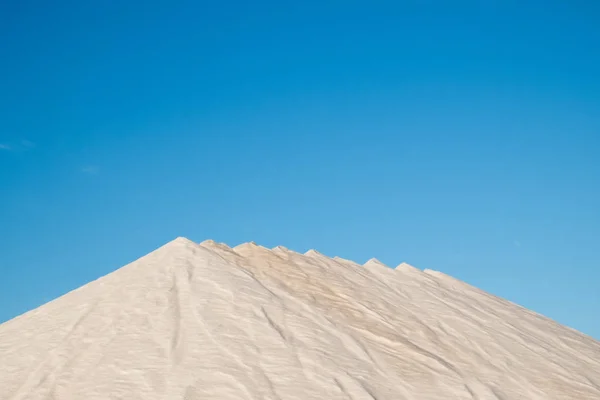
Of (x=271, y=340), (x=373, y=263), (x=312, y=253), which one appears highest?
(x=373, y=263)

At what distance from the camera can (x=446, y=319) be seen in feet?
58.7

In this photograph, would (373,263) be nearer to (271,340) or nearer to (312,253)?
(312,253)

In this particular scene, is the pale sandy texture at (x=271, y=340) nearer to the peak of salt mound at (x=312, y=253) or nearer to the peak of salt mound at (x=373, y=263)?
the peak of salt mound at (x=312, y=253)

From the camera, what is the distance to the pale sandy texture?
1294cm

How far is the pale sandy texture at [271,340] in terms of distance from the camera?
42.4ft

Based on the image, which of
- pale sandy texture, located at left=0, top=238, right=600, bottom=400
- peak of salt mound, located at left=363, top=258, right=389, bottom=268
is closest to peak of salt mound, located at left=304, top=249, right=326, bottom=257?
pale sandy texture, located at left=0, top=238, right=600, bottom=400

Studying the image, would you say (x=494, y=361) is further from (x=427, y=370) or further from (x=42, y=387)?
(x=42, y=387)

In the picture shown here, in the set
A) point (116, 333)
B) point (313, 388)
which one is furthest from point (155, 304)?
point (313, 388)

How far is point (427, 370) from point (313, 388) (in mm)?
3158

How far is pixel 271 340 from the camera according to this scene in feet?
47.4

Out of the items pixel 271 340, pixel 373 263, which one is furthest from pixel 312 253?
pixel 271 340

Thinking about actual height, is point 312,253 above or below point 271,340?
above

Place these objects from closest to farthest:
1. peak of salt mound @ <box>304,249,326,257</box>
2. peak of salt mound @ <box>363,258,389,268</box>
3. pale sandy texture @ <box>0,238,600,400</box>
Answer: pale sandy texture @ <box>0,238,600,400</box>
peak of salt mound @ <box>304,249,326,257</box>
peak of salt mound @ <box>363,258,389,268</box>

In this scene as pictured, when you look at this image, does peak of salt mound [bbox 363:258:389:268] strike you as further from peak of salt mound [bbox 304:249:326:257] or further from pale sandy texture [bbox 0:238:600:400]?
peak of salt mound [bbox 304:249:326:257]
